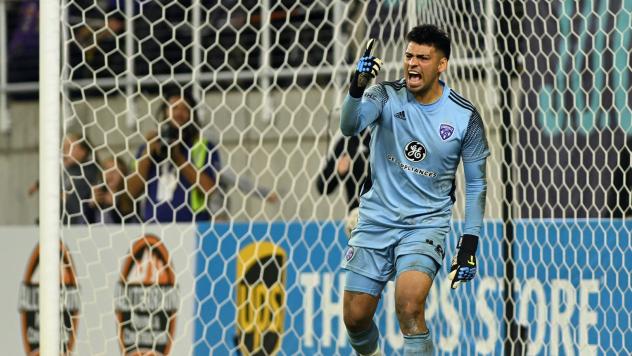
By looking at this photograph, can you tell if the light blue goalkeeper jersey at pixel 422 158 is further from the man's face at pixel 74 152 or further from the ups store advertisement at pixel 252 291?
the man's face at pixel 74 152

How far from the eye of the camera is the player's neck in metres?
5.26

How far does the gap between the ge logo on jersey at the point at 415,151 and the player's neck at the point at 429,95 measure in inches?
8.2

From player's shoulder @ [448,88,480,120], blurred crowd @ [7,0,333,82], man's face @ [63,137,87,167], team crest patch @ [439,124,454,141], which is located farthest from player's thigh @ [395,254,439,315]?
man's face @ [63,137,87,167]

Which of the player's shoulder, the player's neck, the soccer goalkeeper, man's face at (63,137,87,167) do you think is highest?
man's face at (63,137,87,167)

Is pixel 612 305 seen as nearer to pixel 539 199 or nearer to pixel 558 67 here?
pixel 539 199

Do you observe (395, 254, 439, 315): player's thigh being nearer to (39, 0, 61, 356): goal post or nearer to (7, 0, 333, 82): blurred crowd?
(39, 0, 61, 356): goal post

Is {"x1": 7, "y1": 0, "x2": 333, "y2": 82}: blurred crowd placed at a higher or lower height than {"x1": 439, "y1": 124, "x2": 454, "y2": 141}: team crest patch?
higher

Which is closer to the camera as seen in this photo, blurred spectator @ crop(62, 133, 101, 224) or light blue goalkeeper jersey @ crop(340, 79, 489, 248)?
light blue goalkeeper jersey @ crop(340, 79, 489, 248)

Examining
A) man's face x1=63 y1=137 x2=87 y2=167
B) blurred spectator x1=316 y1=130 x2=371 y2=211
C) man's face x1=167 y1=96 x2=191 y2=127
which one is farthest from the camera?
man's face x1=63 y1=137 x2=87 y2=167

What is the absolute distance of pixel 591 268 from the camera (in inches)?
253

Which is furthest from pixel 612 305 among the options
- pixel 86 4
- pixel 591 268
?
pixel 86 4

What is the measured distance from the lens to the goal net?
6438mm

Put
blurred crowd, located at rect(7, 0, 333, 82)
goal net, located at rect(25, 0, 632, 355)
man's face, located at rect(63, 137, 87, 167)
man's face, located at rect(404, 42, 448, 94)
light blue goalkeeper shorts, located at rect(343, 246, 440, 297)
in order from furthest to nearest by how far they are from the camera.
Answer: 1. blurred crowd, located at rect(7, 0, 333, 82)
2. man's face, located at rect(63, 137, 87, 167)
3. goal net, located at rect(25, 0, 632, 355)
4. light blue goalkeeper shorts, located at rect(343, 246, 440, 297)
5. man's face, located at rect(404, 42, 448, 94)

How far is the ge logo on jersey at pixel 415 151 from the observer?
17.0 ft
